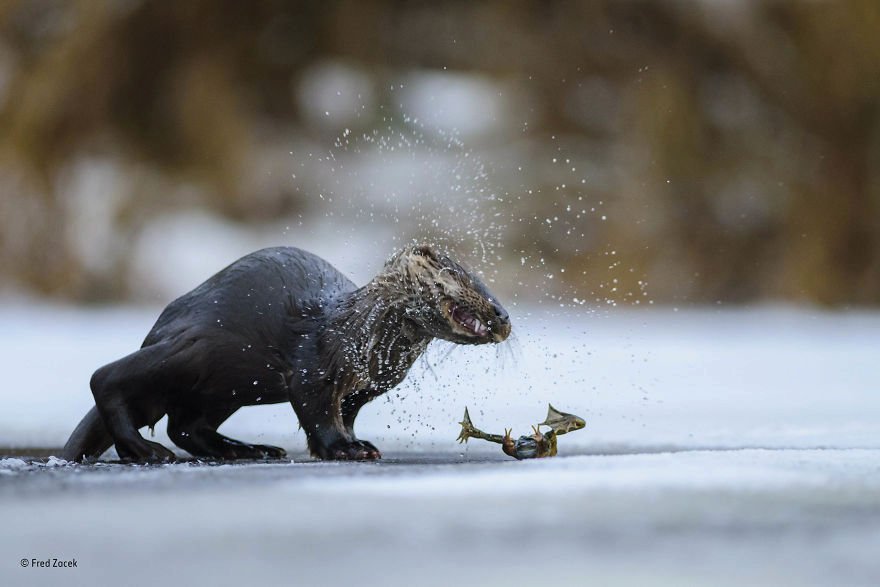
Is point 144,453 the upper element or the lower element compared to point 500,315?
lower

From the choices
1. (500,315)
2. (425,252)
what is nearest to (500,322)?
(500,315)

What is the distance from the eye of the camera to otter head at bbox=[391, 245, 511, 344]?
8.09ft

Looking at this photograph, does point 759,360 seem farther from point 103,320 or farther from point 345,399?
point 103,320

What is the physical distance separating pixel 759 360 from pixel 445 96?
17.4 feet

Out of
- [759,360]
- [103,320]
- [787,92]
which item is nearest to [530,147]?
[787,92]

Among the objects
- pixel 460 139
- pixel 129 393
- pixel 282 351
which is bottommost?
pixel 129 393

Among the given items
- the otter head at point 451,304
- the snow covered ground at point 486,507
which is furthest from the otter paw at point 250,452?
the otter head at point 451,304

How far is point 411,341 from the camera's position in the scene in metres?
2.58

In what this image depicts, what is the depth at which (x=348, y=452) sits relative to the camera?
2516 millimetres

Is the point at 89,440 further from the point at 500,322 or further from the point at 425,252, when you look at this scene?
the point at 500,322

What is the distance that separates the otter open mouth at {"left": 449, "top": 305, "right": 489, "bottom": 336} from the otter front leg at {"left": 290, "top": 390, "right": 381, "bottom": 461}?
1.04ft

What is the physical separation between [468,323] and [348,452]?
0.37 m

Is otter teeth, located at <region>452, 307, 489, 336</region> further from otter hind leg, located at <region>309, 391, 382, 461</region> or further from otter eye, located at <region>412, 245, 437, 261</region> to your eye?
otter hind leg, located at <region>309, 391, 382, 461</region>

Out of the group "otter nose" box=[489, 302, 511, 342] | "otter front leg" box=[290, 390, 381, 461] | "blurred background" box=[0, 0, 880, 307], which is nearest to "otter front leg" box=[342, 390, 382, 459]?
"otter front leg" box=[290, 390, 381, 461]
